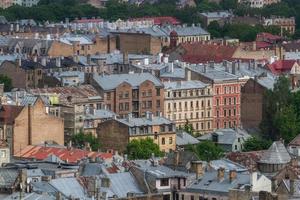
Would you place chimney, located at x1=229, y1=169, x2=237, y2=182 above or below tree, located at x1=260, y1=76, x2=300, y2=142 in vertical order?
above

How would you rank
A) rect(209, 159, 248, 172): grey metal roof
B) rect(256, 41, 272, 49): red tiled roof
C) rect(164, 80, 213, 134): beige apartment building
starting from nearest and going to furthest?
rect(209, 159, 248, 172): grey metal roof, rect(164, 80, 213, 134): beige apartment building, rect(256, 41, 272, 49): red tiled roof

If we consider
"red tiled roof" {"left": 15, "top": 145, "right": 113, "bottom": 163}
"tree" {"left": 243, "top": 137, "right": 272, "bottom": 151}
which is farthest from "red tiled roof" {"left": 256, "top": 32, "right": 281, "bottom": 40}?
"red tiled roof" {"left": 15, "top": 145, "right": 113, "bottom": 163}

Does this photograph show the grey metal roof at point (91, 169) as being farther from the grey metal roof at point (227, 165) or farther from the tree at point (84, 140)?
the tree at point (84, 140)

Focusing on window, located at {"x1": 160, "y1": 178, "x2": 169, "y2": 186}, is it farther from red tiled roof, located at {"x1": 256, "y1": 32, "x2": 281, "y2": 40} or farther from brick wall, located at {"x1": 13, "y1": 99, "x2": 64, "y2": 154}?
red tiled roof, located at {"x1": 256, "y1": 32, "x2": 281, "y2": 40}

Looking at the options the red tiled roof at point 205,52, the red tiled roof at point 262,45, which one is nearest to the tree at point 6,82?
the red tiled roof at point 205,52

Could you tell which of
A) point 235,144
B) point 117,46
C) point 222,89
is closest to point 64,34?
point 117,46

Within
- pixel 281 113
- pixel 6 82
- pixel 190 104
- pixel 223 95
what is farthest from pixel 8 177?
pixel 6 82
